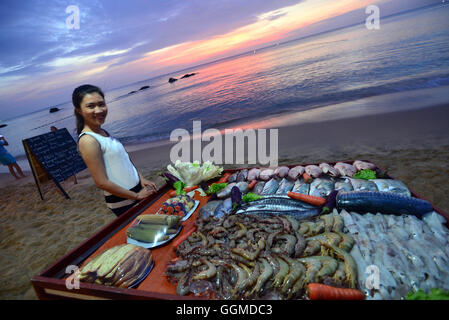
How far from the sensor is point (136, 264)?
5.98 ft

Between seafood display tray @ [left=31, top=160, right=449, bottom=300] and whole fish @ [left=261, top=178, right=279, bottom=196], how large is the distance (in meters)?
0.91

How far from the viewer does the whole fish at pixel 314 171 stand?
2.95m

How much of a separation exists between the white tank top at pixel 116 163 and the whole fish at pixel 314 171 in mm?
2331

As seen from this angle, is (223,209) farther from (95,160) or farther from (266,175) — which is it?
(95,160)

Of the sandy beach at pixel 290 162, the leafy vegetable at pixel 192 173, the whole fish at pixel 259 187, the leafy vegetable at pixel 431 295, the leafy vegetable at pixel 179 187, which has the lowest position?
the sandy beach at pixel 290 162

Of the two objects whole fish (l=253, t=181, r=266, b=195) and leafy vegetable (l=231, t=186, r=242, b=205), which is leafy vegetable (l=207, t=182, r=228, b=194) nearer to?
leafy vegetable (l=231, t=186, r=242, b=205)

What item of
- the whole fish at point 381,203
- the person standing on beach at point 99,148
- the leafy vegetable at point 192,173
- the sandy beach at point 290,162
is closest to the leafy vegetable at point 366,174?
the whole fish at point 381,203

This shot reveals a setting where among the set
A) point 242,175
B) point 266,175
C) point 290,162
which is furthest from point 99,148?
point 290,162

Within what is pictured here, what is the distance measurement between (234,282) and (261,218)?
0.75 m

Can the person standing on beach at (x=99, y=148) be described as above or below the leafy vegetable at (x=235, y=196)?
above

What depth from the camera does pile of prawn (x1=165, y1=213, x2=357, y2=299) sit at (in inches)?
59.7

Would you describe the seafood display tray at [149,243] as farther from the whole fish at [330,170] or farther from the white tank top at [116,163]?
the whole fish at [330,170]

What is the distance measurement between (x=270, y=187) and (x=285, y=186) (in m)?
0.19

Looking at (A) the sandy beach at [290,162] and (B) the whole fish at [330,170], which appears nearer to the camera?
(B) the whole fish at [330,170]
